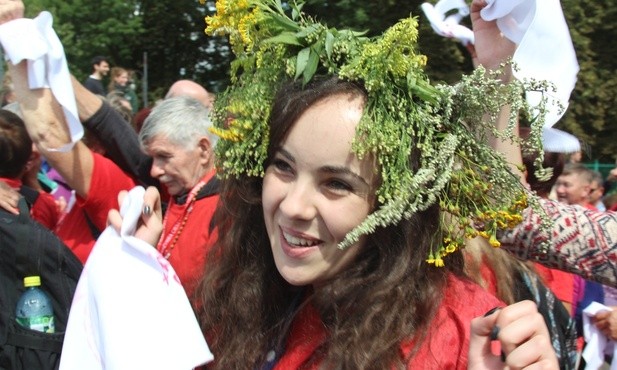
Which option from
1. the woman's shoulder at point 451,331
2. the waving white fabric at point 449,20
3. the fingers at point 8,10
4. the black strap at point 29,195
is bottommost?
the black strap at point 29,195

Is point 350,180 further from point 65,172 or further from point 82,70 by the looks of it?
point 82,70

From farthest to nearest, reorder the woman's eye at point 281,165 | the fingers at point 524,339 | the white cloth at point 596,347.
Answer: the white cloth at point 596,347 → the woman's eye at point 281,165 → the fingers at point 524,339

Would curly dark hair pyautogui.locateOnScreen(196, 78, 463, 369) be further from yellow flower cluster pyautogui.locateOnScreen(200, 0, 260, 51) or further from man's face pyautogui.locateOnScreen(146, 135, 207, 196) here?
man's face pyautogui.locateOnScreen(146, 135, 207, 196)

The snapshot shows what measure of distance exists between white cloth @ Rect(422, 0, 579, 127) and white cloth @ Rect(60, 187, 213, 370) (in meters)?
1.01

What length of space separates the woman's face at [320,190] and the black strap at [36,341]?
1.21m

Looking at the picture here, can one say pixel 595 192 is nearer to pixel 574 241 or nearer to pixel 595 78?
pixel 574 241

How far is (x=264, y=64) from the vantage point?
5.81 feet

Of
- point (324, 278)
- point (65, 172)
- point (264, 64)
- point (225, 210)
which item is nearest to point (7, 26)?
point (65, 172)

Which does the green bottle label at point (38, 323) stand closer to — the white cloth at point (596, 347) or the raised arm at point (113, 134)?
the raised arm at point (113, 134)

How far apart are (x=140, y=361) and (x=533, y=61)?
1189mm

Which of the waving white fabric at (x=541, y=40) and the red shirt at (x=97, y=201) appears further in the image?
the red shirt at (x=97, y=201)

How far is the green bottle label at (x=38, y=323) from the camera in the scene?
2611 mm

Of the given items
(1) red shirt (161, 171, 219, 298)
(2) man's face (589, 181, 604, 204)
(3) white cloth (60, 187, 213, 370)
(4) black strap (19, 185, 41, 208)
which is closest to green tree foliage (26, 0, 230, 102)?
(2) man's face (589, 181, 604, 204)

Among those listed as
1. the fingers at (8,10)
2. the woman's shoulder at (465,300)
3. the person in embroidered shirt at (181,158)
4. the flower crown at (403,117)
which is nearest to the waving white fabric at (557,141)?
the flower crown at (403,117)
